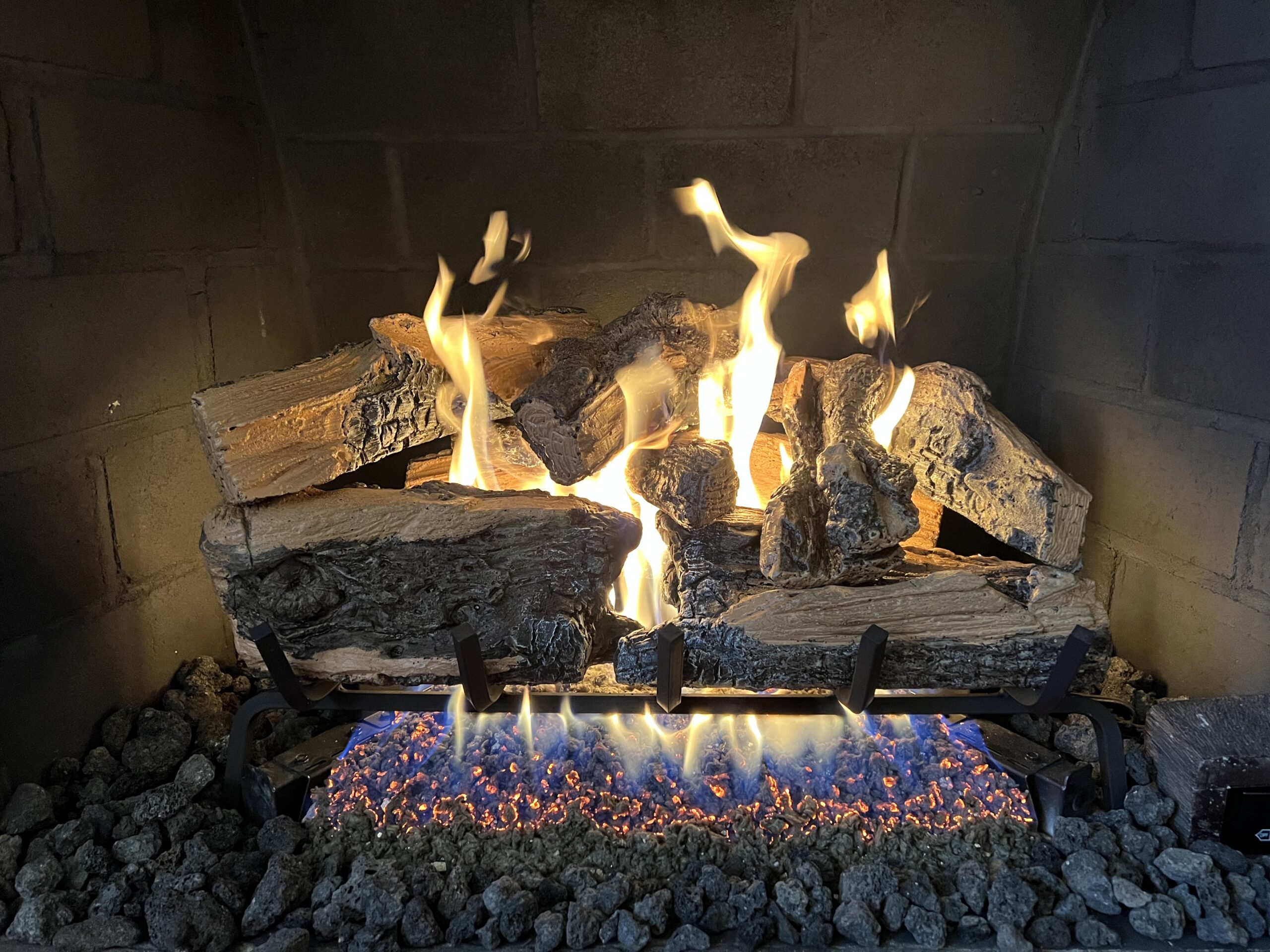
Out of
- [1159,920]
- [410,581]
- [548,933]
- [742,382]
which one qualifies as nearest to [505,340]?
[742,382]

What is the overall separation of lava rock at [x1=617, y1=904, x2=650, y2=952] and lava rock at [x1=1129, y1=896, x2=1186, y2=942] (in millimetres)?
685

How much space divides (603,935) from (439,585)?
58 cm

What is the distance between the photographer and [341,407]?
5.35ft

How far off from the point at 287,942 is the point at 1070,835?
3.86ft

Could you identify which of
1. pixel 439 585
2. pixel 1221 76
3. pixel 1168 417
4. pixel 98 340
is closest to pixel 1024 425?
pixel 1168 417

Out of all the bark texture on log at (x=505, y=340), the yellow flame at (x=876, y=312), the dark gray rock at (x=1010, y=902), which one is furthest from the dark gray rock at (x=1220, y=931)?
the bark texture on log at (x=505, y=340)

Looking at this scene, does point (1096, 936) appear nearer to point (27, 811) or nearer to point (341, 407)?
point (341, 407)

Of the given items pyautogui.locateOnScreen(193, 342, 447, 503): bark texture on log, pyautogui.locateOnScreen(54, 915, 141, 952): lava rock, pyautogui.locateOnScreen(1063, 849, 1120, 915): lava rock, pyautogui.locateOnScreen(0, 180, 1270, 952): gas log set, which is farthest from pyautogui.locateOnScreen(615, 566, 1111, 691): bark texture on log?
pyautogui.locateOnScreen(54, 915, 141, 952): lava rock

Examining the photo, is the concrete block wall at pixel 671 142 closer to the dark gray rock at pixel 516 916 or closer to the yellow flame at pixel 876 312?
the yellow flame at pixel 876 312

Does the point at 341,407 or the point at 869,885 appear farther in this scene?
the point at 341,407

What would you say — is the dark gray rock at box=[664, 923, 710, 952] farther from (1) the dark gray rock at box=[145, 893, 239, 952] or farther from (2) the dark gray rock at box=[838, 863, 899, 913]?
(1) the dark gray rock at box=[145, 893, 239, 952]

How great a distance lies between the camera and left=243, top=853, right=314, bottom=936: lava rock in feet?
4.18

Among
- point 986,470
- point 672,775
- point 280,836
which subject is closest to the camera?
point 280,836

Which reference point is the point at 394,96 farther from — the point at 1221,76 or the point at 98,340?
the point at 1221,76
